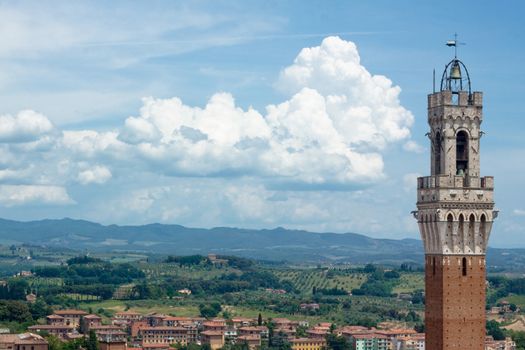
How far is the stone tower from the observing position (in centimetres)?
4769

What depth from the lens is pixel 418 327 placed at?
180 m

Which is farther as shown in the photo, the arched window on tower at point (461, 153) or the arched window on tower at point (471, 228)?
the arched window on tower at point (461, 153)

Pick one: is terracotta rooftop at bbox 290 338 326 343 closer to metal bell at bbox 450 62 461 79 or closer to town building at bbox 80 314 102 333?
town building at bbox 80 314 102 333

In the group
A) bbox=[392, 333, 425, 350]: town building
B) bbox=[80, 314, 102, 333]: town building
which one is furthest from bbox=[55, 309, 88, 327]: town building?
bbox=[392, 333, 425, 350]: town building

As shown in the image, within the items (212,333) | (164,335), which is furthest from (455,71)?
(164,335)

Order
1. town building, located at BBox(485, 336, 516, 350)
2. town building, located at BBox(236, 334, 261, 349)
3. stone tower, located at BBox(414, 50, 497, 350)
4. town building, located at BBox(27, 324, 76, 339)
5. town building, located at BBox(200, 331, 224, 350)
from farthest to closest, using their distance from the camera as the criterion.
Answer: town building, located at BBox(200, 331, 224, 350)
town building, located at BBox(236, 334, 261, 349)
town building, located at BBox(27, 324, 76, 339)
town building, located at BBox(485, 336, 516, 350)
stone tower, located at BBox(414, 50, 497, 350)

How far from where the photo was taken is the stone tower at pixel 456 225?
47.7m

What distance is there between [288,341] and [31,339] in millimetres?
48948

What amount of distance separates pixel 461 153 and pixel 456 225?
331cm

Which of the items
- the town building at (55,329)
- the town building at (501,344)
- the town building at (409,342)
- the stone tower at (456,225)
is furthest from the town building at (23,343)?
the stone tower at (456,225)

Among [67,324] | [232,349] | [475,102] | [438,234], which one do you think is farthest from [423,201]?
[67,324]

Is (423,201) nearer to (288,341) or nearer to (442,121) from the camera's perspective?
(442,121)

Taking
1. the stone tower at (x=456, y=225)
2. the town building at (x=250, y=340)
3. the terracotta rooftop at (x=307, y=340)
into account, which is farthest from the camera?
the town building at (x=250, y=340)

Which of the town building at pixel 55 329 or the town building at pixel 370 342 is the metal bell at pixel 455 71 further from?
the town building at pixel 370 342
